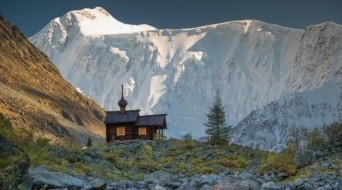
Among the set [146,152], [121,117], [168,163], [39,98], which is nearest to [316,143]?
[168,163]

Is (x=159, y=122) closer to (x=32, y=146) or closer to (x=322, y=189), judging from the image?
(x=32, y=146)

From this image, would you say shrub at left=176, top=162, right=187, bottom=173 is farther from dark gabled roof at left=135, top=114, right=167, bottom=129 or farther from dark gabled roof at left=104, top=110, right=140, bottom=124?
dark gabled roof at left=104, top=110, right=140, bottom=124

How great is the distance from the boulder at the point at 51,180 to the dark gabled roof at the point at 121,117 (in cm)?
4802

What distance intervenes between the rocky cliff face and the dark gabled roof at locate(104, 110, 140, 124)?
5160 cm

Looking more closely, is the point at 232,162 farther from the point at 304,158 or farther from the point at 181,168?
the point at 304,158

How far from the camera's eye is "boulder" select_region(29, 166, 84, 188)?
17062 millimetres

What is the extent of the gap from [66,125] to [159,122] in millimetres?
77900

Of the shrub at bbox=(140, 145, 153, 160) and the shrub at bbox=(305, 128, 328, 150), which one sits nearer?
the shrub at bbox=(305, 128, 328, 150)

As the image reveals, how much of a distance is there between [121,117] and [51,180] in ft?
165

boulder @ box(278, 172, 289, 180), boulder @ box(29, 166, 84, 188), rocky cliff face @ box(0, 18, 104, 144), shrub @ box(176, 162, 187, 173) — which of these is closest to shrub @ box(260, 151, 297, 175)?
boulder @ box(278, 172, 289, 180)

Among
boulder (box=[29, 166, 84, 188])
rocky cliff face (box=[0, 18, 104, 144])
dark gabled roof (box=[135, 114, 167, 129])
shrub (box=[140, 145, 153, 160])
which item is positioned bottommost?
boulder (box=[29, 166, 84, 188])

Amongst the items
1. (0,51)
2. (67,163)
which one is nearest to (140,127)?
(67,163)

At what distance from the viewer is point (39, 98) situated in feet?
502

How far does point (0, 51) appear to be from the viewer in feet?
543
